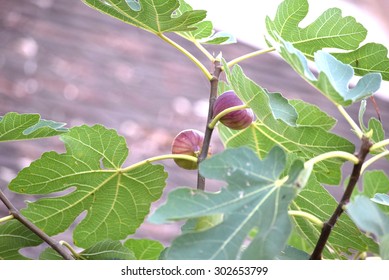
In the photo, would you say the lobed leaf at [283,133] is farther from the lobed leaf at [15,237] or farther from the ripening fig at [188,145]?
the lobed leaf at [15,237]

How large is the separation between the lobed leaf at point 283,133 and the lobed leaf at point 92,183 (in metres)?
0.16

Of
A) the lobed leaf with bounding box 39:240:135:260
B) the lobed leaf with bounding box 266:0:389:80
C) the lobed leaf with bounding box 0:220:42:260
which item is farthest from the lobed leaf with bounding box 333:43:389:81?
the lobed leaf with bounding box 0:220:42:260

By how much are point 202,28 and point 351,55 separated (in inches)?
9.4

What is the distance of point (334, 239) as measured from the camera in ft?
3.46

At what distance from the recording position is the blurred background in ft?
11.0

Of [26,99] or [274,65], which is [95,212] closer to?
[26,99]

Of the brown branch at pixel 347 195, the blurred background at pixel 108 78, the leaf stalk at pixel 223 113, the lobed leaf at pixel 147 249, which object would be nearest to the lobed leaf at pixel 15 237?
the lobed leaf at pixel 147 249

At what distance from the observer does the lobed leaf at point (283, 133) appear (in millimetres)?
945

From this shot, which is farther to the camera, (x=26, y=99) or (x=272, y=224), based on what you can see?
(x=26, y=99)

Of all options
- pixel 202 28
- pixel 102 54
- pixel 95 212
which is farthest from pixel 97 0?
pixel 102 54

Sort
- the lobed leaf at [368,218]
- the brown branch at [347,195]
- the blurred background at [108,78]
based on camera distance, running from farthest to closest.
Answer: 1. the blurred background at [108,78]
2. the brown branch at [347,195]
3. the lobed leaf at [368,218]

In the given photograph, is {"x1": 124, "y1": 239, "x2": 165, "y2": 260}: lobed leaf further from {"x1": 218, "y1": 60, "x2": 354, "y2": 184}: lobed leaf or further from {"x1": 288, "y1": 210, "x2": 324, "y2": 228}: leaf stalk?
{"x1": 288, "y1": 210, "x2": 324, "y2": 228}: leaf stalk

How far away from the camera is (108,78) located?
359 centimetres
